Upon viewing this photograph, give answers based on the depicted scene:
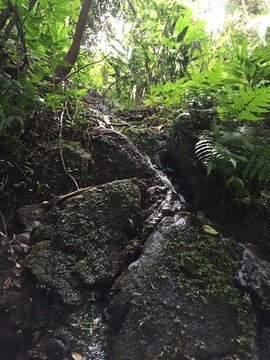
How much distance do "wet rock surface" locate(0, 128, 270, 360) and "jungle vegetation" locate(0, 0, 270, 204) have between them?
610mm

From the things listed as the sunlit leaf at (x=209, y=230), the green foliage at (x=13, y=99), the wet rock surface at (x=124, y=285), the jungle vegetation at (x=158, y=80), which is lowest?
the wet rock surface at (x=124, y=285)

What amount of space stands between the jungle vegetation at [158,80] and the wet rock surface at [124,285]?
0.61 m

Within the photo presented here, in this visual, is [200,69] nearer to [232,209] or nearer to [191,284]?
[232,209]

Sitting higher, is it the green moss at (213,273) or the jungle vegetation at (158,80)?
the jungle vegetation at (158,80)

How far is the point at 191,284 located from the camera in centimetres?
210

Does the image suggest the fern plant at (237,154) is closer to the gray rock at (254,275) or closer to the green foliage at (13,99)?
the gray rock at (254,275)

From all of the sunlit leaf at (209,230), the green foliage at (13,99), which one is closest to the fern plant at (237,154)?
the sunlit leaf at (209,230)

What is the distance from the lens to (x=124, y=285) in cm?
211

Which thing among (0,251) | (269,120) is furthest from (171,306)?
(269,120)

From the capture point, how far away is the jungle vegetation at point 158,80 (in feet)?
8.59

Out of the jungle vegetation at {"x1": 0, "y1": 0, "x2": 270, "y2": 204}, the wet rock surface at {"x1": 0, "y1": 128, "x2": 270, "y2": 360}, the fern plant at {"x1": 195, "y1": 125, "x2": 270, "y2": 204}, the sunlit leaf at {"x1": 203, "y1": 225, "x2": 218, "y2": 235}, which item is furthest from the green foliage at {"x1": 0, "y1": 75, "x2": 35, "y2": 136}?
the sunlit leaf at {"x1": 203, "y1": 225, "x2": 218, "y2": 235}

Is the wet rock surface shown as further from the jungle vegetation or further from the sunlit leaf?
the jungle vegetation

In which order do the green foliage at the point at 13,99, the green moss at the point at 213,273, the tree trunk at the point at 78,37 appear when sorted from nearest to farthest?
the green moss at the point at 213,273, the green foliage at the point at 13,99, the tree trunk at the point at 78,37

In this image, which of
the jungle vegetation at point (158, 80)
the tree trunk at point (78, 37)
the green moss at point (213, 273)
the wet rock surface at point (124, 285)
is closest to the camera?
the wet rock surface at point (124, 285)
